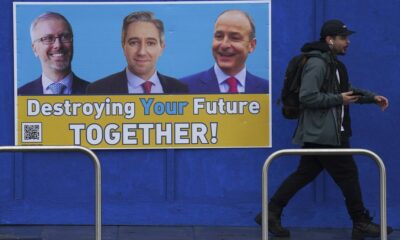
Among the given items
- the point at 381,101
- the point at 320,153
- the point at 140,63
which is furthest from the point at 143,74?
the point at 320,153

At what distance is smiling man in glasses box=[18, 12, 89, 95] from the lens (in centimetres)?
845

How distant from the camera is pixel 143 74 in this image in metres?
8.55

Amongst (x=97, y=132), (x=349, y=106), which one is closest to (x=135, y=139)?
(x=97, y=132)

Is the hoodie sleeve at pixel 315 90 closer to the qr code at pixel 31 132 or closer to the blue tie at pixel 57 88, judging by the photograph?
the blue tie at pixel 57 88

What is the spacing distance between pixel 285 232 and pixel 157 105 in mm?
1573

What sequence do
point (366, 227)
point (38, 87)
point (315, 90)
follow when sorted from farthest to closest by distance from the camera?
point (38, 87)
point (366, 227)
point (315, 90)

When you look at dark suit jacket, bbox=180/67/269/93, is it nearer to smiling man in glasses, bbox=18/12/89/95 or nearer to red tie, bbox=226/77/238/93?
red tie, bbox=226/77/238/93

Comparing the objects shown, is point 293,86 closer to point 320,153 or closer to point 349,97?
point 349,97

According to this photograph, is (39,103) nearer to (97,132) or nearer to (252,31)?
(97,132)

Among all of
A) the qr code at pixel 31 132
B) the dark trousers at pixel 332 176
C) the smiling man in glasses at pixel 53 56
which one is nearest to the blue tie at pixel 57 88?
the smiling man in glasses at pixel 53 56

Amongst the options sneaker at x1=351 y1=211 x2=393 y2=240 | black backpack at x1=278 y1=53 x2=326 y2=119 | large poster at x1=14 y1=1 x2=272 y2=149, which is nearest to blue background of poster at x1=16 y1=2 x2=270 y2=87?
large poster at x1=14 y1=1 x2=272 y2=149

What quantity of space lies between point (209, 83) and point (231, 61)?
0.28 meters

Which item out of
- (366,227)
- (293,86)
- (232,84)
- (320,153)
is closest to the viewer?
(320,153)

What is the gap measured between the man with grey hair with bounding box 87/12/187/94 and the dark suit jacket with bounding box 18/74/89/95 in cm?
6
